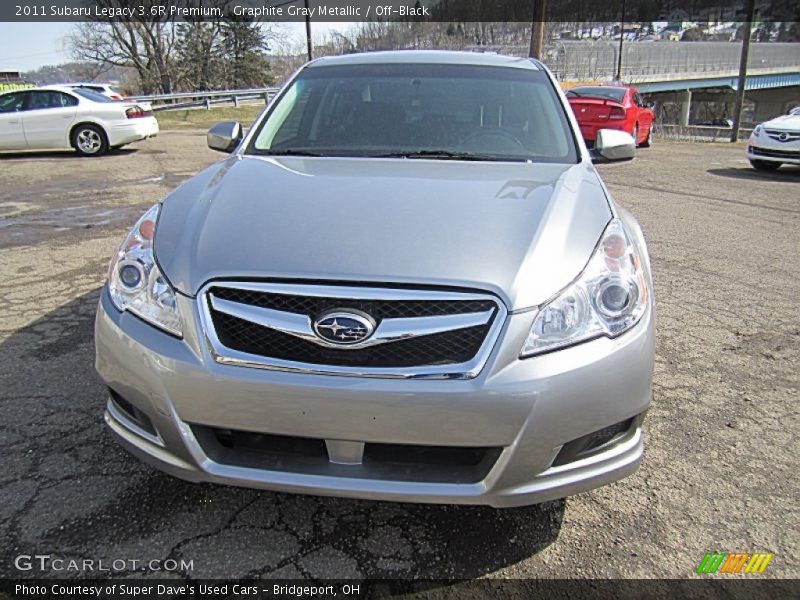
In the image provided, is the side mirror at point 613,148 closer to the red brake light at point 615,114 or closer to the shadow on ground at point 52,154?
the red brake light at point 615,114

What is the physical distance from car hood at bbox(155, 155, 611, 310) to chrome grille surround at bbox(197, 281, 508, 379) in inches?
1.3

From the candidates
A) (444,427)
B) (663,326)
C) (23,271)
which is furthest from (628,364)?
(23,271)

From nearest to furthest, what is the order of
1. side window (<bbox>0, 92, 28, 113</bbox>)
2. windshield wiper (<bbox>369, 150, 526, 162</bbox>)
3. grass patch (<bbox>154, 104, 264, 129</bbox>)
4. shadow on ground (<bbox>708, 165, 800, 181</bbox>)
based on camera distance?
windshield wiper (<bbox>369, 150, 526, 162</bbox>), shadow on ground (<bbox>708, 165, 800, 181</bbox>), side window (<bbox>0, 92, 28, 113</bbox>), grass patch (<bbox>154, 104, 264, 129</bbox>)

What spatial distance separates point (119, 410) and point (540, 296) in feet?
4.73

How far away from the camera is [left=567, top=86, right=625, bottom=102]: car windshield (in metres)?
13.8

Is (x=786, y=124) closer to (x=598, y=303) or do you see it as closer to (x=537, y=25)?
(x=598, y=303)

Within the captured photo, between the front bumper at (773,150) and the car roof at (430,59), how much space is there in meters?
8.98

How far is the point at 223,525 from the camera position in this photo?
202 centimetres

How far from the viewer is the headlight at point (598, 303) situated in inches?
66.9

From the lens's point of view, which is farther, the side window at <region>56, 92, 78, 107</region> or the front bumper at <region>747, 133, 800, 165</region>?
the side window at <region>56, 92, 78, 107</region>

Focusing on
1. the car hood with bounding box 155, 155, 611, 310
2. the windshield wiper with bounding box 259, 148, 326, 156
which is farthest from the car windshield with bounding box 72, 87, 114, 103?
the car hood with bounding box 155, 155, 611, 310

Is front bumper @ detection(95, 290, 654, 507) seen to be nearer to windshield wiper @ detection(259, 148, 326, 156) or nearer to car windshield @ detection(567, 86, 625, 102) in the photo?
windshield wiper @ detection(259, 148, 326, 156)

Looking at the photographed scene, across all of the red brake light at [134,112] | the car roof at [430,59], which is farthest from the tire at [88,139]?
the car roof at [430,59]

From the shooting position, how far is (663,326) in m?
3.76
